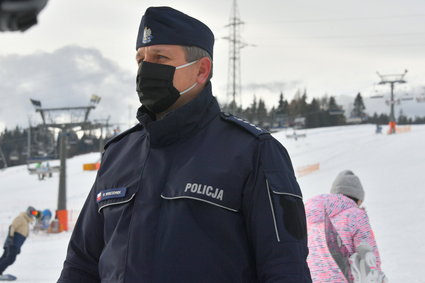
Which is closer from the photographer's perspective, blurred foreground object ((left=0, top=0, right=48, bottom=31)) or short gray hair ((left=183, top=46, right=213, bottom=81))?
blurred foreground object ((left=0, top=0, right=48, bottom=31))

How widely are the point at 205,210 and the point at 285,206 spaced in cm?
25

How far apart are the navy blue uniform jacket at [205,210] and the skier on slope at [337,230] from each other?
1.88m

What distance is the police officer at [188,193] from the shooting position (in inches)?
68.0

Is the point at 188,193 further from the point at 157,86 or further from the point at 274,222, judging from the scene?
the point at 157,86

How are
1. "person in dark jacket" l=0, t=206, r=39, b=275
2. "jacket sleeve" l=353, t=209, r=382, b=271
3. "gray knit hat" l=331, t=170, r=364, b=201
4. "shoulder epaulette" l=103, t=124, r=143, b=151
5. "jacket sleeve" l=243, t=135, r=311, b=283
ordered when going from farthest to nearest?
"person in dark jacket" l=0, t=206, r=39, b=275
"gray knit hat" l=331, t=170, r=364, b=201
"jacket sleeve" l=353, t=209, r=382, b=271
"shoulder epaulette" l=103, t=124, r=143, b=151
"jacket sleeve" l=243, t=135, r=311, b=283

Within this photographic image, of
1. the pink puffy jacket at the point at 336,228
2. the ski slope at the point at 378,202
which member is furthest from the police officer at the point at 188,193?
the ski slope at the point at 378,202

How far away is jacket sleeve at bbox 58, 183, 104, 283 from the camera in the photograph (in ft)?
6.86

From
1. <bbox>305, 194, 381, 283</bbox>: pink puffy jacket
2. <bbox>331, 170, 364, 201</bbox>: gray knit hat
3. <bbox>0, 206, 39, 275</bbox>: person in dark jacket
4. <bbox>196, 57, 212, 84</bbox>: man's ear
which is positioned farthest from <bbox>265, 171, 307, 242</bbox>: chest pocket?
<bbox>0, 206, 39, 275</bbox>: person in dark jacket

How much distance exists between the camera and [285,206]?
1.75 m

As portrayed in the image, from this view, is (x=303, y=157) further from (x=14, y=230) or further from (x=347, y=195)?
(x=347, y=195)

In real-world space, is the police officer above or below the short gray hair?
below

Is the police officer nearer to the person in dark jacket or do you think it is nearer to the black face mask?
the black face mask

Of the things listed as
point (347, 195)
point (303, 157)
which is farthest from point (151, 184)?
point (303, 157)

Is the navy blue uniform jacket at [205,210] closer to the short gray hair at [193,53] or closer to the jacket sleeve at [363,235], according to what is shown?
the short gray hair at [193,53]
